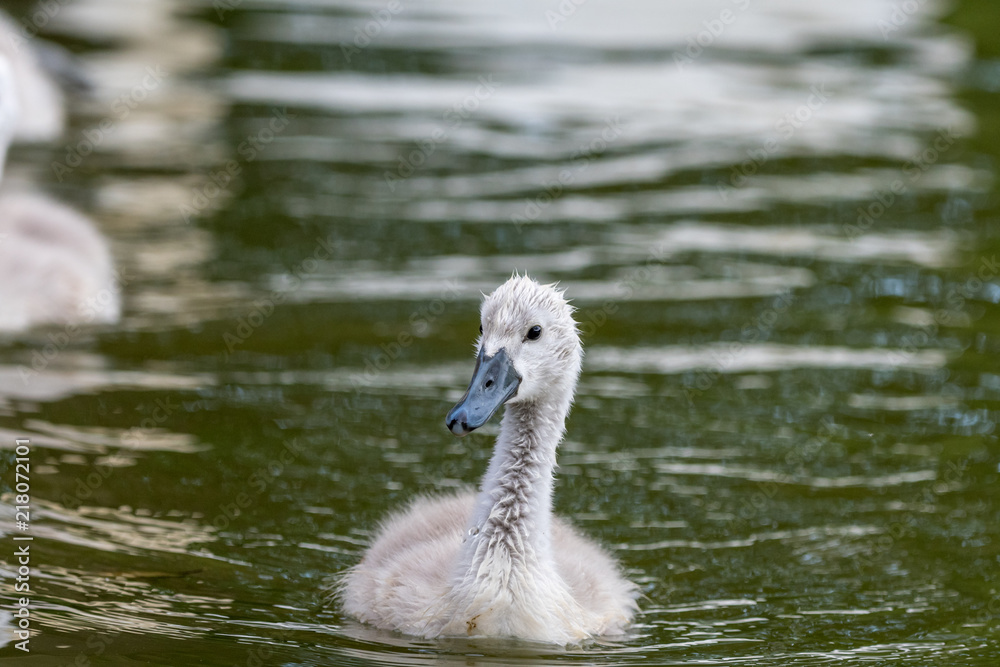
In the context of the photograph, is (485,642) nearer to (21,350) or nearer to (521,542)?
(521,542)

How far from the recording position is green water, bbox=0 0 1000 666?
634 centimetres

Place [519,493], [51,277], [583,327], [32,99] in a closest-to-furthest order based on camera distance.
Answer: [519,493] < [51,277] < [583,327] < [32,99]

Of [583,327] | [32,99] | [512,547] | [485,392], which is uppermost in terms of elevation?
[32,99]

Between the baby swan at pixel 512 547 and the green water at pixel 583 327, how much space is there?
0.11 m

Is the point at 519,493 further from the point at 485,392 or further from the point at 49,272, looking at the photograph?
the point at 49,272

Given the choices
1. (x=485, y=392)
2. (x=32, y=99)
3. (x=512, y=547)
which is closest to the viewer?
(x=485, y=392)

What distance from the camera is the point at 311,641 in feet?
18.9

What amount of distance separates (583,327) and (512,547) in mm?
4023

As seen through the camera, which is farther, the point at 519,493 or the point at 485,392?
the point at 519,493

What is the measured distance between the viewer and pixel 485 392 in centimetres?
570

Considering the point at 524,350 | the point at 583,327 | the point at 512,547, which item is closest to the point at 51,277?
the point at 583,327

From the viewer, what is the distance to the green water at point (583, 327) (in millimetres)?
6344

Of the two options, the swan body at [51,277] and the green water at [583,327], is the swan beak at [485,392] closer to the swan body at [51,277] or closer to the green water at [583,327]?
the green water at [583,327]

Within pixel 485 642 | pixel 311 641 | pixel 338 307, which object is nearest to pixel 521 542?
pixel 485 642
